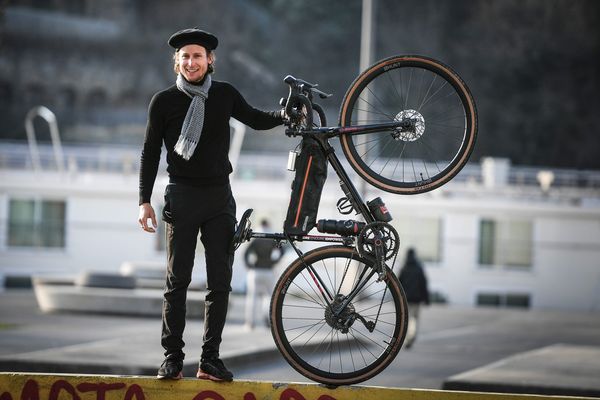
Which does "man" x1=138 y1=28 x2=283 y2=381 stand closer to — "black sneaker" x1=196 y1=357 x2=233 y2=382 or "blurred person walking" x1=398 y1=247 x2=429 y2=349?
"black sneaker" x1=196 y1=357 x2=233 y2=382

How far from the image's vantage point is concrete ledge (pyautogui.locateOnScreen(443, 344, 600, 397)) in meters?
11.7

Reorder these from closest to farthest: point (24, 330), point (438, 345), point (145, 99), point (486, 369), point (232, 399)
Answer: point (232, 399), point (486, 369), point (24, 330), point (438, 345), point (145, 99)

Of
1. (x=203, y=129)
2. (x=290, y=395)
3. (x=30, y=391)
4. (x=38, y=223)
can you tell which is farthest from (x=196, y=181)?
(x=38, y=223)

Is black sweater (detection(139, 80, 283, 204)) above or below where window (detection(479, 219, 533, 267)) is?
above

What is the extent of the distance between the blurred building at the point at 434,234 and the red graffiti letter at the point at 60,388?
3250 centimetres

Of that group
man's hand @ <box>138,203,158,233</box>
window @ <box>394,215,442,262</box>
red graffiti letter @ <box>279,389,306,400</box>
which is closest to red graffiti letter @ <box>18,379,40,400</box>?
man's hand @ <box>138,203,158,233</box>

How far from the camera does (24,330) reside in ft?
62.8

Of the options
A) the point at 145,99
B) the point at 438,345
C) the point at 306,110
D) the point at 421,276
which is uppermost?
the point at 145,99

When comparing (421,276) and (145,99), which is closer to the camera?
(421,276)

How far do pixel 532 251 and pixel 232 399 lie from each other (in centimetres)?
3479

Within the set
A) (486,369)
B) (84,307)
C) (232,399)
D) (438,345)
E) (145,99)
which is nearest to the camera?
(232,399)

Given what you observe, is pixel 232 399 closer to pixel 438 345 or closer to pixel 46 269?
pixel 438 345

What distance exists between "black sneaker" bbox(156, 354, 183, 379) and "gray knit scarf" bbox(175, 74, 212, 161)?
3.67 ft

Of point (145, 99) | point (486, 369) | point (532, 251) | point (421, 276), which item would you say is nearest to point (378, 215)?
point (486, 369)
